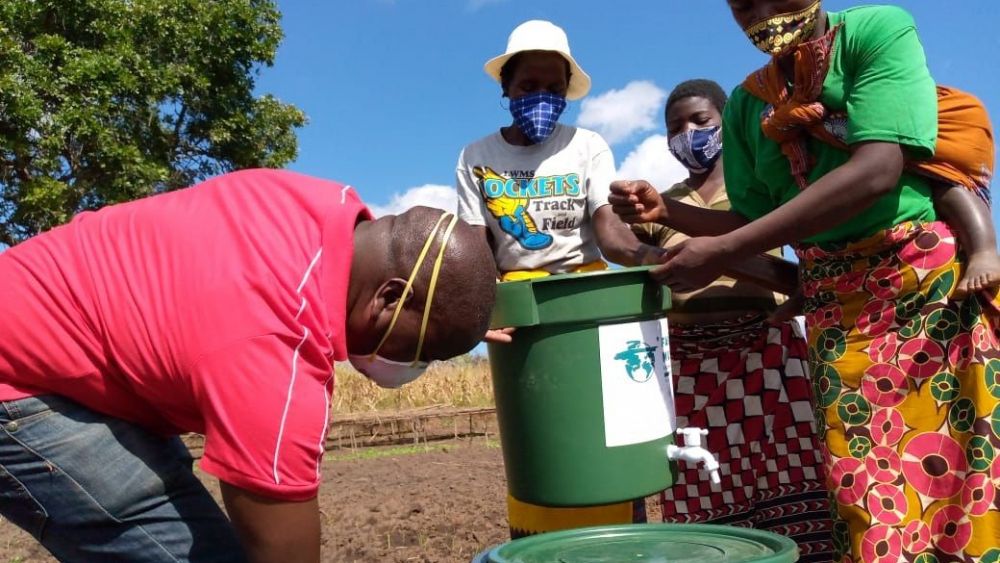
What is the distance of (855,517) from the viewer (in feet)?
6.79

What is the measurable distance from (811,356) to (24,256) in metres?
1.82

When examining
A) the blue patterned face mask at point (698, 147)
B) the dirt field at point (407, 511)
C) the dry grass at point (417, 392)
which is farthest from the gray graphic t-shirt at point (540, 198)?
the dry grass at point (417, 392)

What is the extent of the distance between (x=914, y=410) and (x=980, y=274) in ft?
1.14

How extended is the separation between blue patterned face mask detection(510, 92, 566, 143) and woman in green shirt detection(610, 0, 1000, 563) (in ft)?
3.11

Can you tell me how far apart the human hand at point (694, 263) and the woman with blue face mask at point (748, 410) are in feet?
1.94

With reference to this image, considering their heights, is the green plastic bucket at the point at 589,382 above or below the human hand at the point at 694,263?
below

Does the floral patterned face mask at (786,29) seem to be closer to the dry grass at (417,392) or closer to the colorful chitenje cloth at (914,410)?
the colorful chitenje cloth at (914,410)

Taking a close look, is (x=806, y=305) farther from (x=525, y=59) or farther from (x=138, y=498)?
(x=138, y=498)

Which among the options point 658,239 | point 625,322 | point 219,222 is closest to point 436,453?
point 658,239

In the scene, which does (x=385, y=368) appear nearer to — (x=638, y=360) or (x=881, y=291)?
(x=638, y=360)

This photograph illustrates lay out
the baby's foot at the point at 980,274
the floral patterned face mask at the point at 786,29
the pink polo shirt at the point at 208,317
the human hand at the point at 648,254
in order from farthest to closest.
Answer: the human hand at the point at 648,254 → the floral patterned face mask at the point at 786,29 → the baby's foot at the point at 980,274 → the pink polo shirt at the point at 208,317

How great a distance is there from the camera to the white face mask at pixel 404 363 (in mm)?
1659

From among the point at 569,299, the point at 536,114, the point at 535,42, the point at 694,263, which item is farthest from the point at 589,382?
the point at 535,42

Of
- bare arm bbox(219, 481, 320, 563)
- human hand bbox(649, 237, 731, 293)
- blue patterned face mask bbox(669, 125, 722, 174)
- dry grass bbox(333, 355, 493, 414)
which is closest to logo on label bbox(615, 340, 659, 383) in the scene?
human hand bbox(649, 237, 731, 293)
